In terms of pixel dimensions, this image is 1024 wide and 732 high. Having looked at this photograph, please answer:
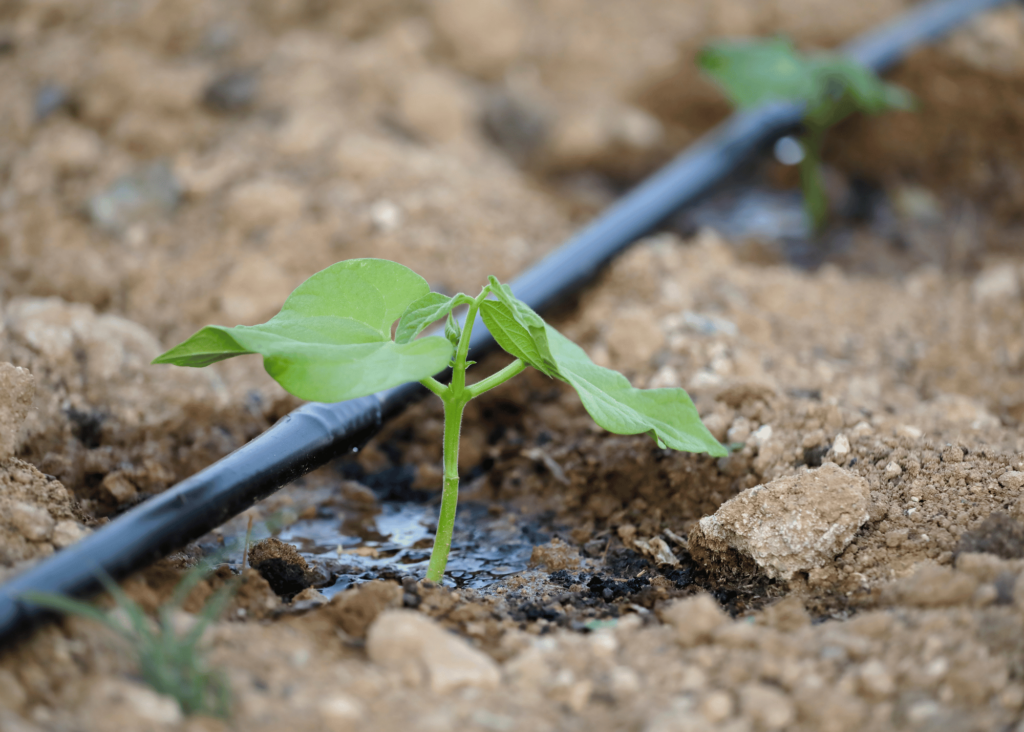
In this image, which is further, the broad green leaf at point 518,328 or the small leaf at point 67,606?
the broad green leaf at point 518,328

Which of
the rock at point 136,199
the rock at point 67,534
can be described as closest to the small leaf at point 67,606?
the rock at point 67,534

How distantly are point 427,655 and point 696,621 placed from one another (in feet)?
1.16

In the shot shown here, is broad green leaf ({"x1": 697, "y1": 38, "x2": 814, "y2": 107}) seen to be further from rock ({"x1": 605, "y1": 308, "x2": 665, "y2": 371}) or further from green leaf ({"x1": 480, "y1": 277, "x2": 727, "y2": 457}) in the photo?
green leaf ({"x1": 480, "y1": 277, "x2": 727, "y2": 457})

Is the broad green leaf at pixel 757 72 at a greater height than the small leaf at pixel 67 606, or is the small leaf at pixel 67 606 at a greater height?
the broad green leaf at pixel 757 72

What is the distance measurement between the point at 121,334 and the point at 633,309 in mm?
1226

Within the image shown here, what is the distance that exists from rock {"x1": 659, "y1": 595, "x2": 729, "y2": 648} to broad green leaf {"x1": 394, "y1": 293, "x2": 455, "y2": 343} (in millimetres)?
523

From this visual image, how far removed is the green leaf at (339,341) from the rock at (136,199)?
1398 mm

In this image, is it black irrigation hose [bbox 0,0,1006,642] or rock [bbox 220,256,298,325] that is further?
rock [bbox 220,256,298,325]

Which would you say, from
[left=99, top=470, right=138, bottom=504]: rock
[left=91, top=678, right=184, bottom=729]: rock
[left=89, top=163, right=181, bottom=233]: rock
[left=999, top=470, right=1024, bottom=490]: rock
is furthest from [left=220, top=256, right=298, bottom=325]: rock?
[left=999, top=470, right=1024, bottom=490]: rock

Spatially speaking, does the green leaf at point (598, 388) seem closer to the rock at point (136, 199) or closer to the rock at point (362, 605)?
the rock at point (362, 605)

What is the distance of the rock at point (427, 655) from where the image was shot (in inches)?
40.6

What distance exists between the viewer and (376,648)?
1.07 metres

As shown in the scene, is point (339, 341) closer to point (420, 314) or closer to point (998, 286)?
point (420, 314)

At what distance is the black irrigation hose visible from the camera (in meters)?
1.07
